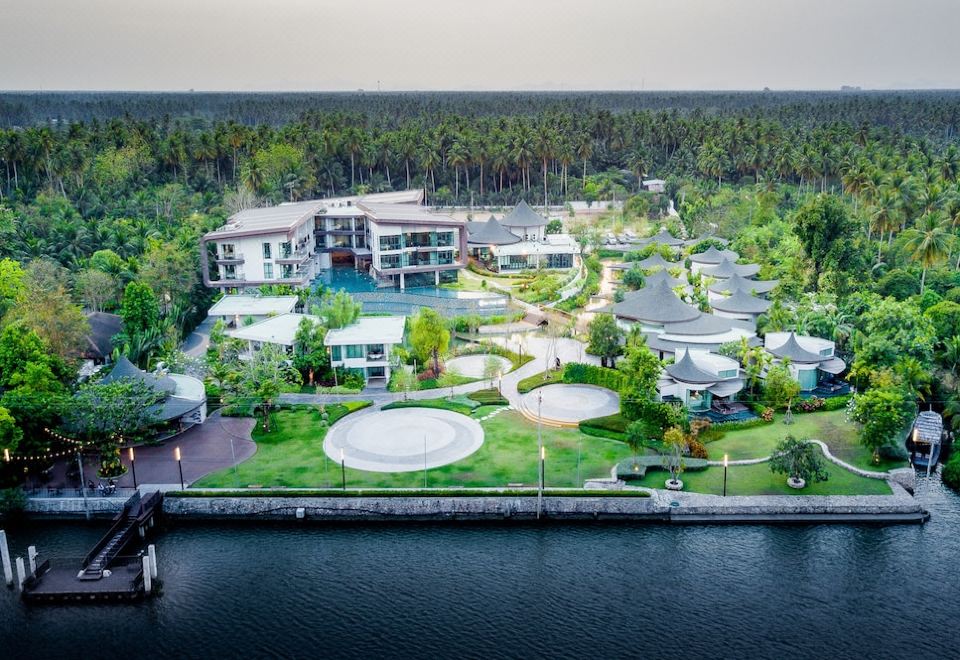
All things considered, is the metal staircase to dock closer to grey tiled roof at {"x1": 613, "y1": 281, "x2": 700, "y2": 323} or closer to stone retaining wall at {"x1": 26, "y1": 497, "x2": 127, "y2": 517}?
stone retaining wall at {"x1": 26, "y1": 497, "x2": 127, "y2": 517}

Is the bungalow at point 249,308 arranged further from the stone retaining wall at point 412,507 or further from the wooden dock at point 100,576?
the wooden dock at point 100,576

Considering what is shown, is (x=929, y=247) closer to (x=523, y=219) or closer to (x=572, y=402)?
(x=572, y=402)

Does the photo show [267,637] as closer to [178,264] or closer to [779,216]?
[178,264]

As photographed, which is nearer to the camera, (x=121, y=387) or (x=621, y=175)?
(x=121, y=387)

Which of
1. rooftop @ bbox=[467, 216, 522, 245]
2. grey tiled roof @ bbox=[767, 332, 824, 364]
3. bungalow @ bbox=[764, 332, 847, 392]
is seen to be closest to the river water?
bungalow @ bbox=[764, 332, 847, 392]

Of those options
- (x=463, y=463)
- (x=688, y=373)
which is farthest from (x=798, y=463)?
(x=463, y=463)

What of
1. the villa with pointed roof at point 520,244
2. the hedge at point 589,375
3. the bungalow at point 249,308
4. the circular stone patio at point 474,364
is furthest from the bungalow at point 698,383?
the villa with pointed roof at point 520,244

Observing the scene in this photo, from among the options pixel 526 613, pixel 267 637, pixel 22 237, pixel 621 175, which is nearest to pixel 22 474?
pixel 267 637
